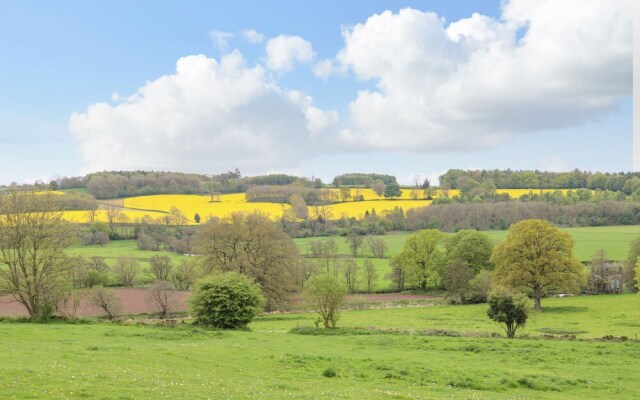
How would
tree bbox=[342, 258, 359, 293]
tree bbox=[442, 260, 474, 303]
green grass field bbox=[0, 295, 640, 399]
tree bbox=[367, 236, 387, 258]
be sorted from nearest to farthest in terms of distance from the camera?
green grass field bbox=[0, 295, 640, 399]
tree bbox=[442, 260, 474, 303]
tree bbox=[342, 258, 359, 293]
tree bbox=[367, 236, 387, 258]

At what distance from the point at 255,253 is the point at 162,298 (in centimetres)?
1401

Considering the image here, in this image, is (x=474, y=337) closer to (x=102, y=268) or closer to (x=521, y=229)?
(x=521, y=229)

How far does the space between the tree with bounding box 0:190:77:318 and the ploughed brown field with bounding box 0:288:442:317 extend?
1445cm

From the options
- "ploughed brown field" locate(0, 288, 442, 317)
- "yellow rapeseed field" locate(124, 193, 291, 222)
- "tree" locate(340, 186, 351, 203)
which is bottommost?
"ploughed brown field" locate(0, 288, 442, 317)

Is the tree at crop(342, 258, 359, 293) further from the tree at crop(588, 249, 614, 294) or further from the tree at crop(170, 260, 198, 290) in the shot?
the tree at crop(588, 249, 614, 294)

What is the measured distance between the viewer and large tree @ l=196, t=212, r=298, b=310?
64.1 meters

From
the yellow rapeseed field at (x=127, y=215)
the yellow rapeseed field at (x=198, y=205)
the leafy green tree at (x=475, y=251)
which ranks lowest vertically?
the leafy green tree at (x=475, y=251)

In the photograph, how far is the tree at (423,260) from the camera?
89.9 meters

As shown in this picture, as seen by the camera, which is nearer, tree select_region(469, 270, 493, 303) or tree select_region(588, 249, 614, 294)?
tree select_region(469, 270, 493, 303)

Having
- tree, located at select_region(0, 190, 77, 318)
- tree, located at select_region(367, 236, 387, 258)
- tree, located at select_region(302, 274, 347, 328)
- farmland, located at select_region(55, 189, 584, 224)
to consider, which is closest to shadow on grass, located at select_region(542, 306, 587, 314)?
tree, located at select_region(302, 274, 347, 328)

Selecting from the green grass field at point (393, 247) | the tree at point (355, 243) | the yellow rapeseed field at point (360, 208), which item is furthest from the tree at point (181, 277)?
the yellow rapeseed field at point (360, 208)

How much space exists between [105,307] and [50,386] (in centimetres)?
4627

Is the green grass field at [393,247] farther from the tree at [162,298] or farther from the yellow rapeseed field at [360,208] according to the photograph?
the tree at [162,298]

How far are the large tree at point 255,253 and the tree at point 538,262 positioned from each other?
88.0ft
